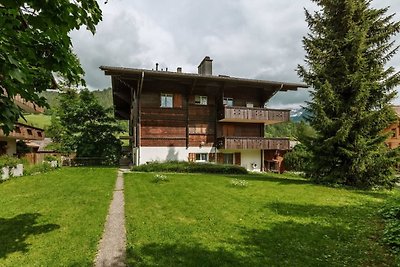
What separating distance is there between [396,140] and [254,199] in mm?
42459

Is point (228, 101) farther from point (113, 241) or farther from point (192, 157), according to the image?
point (113, 241)

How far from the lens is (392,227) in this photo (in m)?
7.32

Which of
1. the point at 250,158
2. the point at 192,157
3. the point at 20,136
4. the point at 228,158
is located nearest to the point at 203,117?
the point at 192,157

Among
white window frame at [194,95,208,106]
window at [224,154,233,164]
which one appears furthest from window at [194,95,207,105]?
window at [224,154,233,164]

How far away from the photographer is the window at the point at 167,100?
27.8 meters

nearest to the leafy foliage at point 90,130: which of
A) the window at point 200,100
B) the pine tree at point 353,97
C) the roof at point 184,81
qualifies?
the roof at point 184,81

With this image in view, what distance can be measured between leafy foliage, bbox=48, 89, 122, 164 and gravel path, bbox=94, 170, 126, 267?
2440 centimetres

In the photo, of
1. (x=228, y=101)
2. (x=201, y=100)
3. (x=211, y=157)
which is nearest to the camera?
A: (x=211, y=157)

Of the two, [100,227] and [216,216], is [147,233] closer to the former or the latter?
[100,227]

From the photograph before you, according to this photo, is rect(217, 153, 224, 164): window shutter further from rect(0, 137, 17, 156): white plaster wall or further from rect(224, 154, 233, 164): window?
rect(0, 137, 17, 156): white plaster wall

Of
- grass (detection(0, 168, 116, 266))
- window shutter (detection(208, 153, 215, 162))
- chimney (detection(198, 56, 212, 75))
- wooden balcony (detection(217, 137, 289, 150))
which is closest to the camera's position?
grass (detection(0, 168, 116, 266))

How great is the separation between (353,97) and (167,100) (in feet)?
54.1

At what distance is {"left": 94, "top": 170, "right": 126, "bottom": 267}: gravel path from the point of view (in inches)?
237

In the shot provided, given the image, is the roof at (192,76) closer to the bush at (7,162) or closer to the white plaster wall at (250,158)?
the white plaster wall at (250,158)
